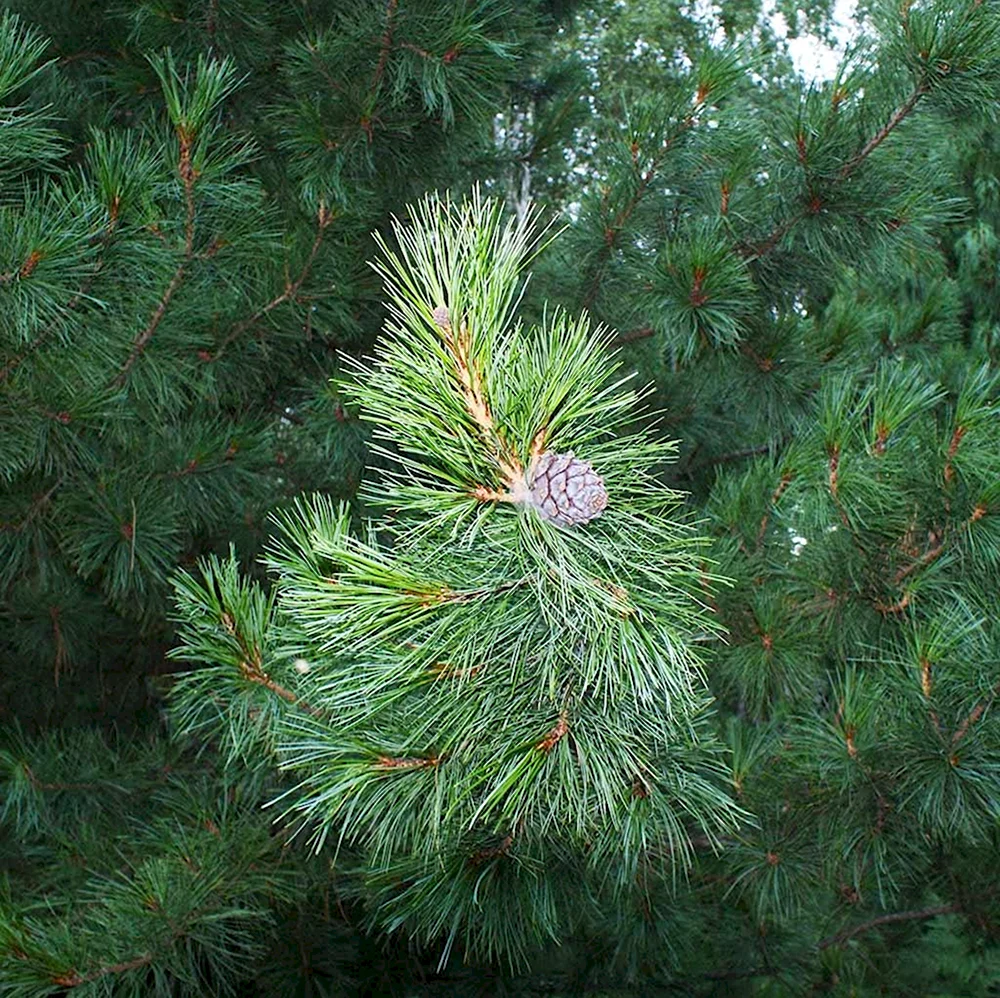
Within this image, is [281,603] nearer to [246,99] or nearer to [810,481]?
[810,481]

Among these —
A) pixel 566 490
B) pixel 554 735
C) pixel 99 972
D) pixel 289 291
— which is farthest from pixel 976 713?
pixel 289 291

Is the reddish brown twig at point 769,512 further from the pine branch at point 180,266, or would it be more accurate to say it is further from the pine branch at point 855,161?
the pine branch at point 180,266

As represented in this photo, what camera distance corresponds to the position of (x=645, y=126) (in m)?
2.82

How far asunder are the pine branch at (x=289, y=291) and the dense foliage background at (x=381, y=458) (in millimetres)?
13

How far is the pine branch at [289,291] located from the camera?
9.29 ft

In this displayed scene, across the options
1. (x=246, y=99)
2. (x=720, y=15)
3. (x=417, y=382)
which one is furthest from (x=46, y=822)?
(x=720, y=15)

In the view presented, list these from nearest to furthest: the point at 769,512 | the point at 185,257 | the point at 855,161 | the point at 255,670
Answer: the point at 255,670, the point at 185,257, the point at 769,512, the point at 855,161

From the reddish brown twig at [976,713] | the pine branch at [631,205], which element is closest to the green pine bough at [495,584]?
the reddish brown twig at [976,713]

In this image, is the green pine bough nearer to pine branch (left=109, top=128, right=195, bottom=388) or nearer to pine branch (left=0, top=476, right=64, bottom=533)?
pine branch (left=109, top=128, right=195, bottom=388)

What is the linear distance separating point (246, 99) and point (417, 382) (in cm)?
251

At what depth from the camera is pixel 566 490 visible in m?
0.94

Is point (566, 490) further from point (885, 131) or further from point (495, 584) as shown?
point (885, 131)

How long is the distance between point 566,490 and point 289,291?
6.71 feet

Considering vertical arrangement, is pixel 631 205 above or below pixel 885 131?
below
